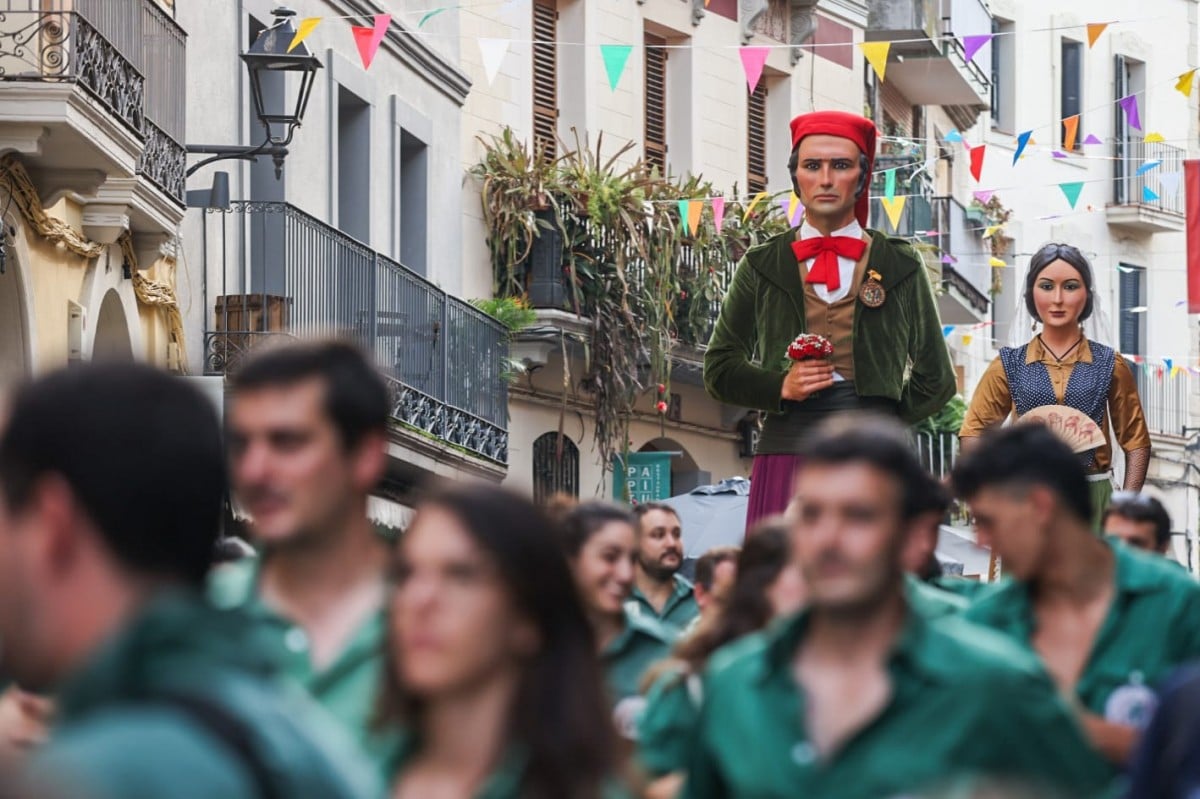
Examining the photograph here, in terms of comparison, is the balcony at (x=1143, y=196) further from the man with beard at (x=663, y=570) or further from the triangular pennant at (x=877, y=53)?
the man with beard at (x=663, y=570)

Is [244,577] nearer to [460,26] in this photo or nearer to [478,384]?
[478,384]

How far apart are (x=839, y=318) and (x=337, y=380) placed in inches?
167

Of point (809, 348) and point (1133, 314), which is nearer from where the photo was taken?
point (809, 348)

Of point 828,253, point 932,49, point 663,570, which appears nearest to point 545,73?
point 932,49

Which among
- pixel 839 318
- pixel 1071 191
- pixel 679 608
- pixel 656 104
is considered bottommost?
pixel 679 608

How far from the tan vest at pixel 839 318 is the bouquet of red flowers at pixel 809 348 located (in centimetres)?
11

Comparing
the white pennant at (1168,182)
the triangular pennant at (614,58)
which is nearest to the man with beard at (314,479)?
the triangular pennant at (614,58)

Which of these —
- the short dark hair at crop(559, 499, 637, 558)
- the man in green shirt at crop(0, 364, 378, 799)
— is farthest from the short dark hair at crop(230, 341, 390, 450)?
the short dark hair at crop(559, 499, 637, 558)

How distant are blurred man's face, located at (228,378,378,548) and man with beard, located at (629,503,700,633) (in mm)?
4545

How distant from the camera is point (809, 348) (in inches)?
369

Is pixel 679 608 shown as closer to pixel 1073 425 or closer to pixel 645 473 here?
pixel 1073 425

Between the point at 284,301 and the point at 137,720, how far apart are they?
1711 cm

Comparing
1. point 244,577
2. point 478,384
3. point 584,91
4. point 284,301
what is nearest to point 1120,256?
point 584,91

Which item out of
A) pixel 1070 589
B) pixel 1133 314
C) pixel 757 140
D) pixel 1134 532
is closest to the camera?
pixel 1070 589
